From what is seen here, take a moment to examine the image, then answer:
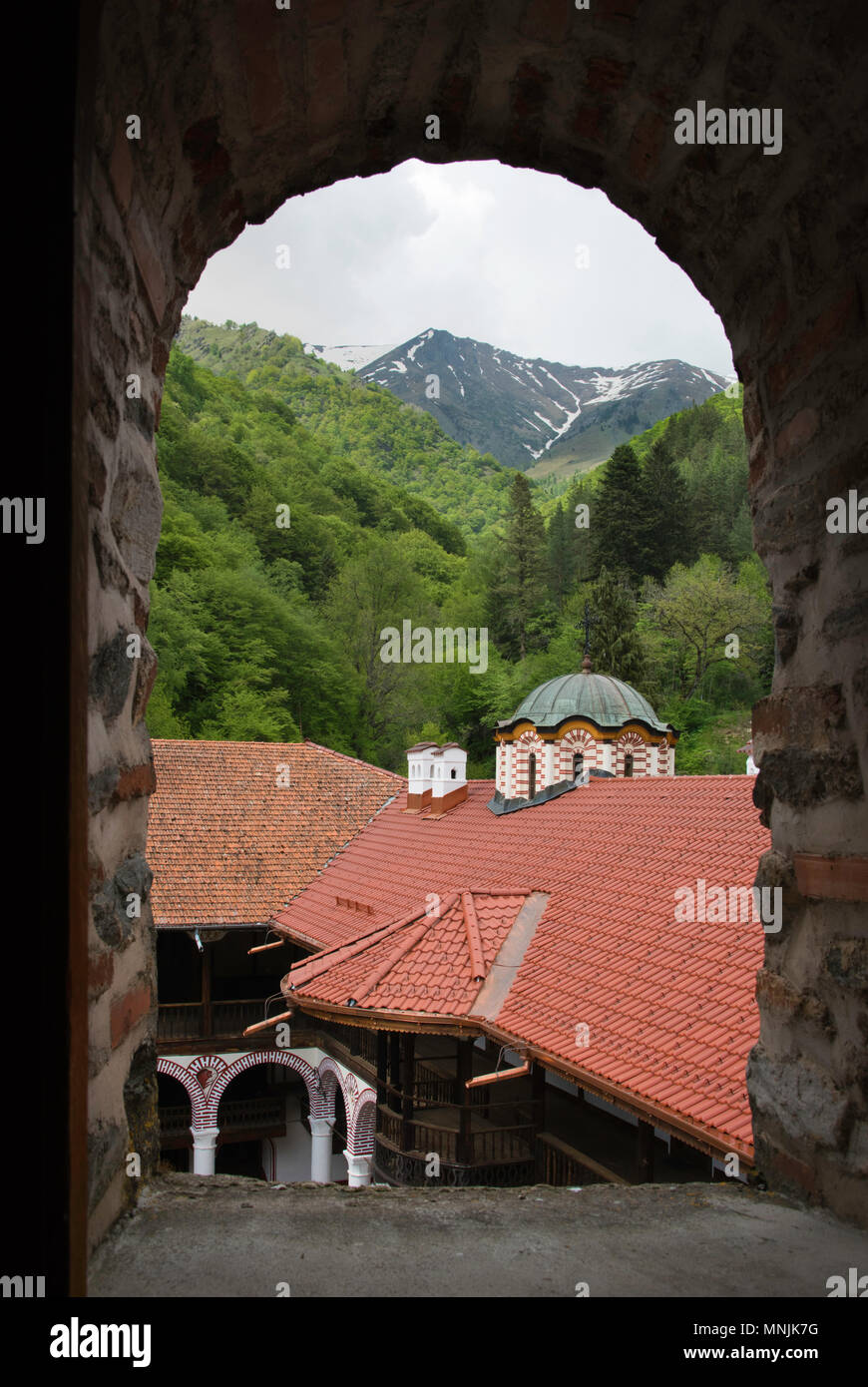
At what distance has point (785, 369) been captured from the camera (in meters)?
2.09

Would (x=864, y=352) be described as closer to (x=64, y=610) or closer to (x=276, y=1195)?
(x=64, y=610)

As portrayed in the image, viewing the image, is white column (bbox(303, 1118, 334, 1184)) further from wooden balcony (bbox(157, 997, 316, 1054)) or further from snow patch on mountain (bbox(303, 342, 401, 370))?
snow patch on mountain (bbox(303, 342, 401, 370))

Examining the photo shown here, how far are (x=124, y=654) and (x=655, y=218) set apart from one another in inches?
63.8

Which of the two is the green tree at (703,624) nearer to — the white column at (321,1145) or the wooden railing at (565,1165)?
the white column at (321,1145)

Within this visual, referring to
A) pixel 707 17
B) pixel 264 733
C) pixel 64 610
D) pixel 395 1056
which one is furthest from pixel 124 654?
pixel 264 733

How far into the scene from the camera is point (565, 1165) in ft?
25.1

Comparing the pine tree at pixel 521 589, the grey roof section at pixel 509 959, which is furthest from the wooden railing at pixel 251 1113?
the pine tree at pixel 521 589

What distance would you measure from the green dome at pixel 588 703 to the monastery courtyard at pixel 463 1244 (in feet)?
48.8

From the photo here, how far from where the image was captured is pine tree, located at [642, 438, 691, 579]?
38.9 m

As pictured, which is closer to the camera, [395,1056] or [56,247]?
[56,247]

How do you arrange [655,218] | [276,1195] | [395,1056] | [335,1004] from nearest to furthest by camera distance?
[276,1195] < [655,218] < [335,1004] < [395,1056]

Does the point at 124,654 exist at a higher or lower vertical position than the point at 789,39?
lower

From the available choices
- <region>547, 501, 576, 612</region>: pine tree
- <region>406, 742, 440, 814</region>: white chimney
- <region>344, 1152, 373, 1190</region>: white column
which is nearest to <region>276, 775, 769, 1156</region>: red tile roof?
<region>406, 742, 440, 814</region>: white chimney

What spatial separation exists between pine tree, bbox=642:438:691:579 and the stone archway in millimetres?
37637
